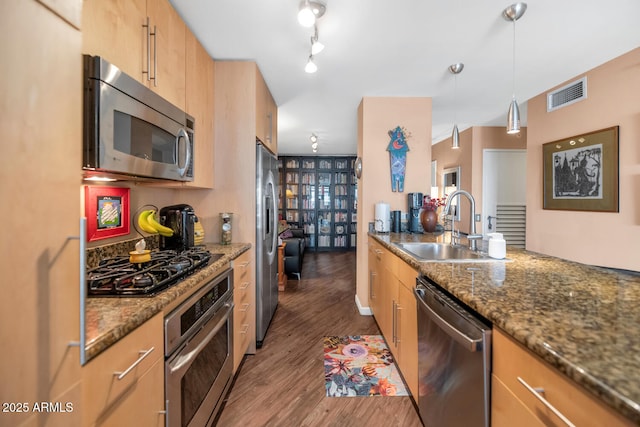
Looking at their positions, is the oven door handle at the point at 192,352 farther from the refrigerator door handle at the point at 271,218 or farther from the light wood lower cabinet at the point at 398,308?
the light wood lower cabinet at the point at 398,308

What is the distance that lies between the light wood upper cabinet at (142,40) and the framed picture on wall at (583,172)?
3.38 meters

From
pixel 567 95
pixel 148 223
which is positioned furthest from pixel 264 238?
pixel 567 95

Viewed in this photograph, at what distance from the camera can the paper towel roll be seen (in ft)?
9.96

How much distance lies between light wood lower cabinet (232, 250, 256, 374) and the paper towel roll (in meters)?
1.40

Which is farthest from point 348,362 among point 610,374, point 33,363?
point 33,363

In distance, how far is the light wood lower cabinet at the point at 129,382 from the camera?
76 centimetres

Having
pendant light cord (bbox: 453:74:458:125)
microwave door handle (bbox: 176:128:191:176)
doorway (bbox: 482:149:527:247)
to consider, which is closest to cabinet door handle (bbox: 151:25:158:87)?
microwave door handle (bbox: 176:128:191:176)

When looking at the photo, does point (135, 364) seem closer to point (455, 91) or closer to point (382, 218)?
point (382, 218)

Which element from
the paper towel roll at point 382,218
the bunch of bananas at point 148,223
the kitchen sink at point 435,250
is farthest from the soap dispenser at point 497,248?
the bunch of bananas at point 148,223

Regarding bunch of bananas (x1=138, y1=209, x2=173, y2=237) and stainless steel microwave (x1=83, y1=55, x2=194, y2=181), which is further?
bunch of bananas (x1=138, y1=209, x2=173, y2=237)

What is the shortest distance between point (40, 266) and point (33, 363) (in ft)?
0.62

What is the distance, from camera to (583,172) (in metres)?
2.63

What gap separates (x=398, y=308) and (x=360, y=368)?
604 mm

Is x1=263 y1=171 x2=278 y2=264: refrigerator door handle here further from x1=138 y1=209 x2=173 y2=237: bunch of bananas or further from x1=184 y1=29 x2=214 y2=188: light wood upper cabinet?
x1=138 y1=209 x2=173 y2=237: bunch of bananas
